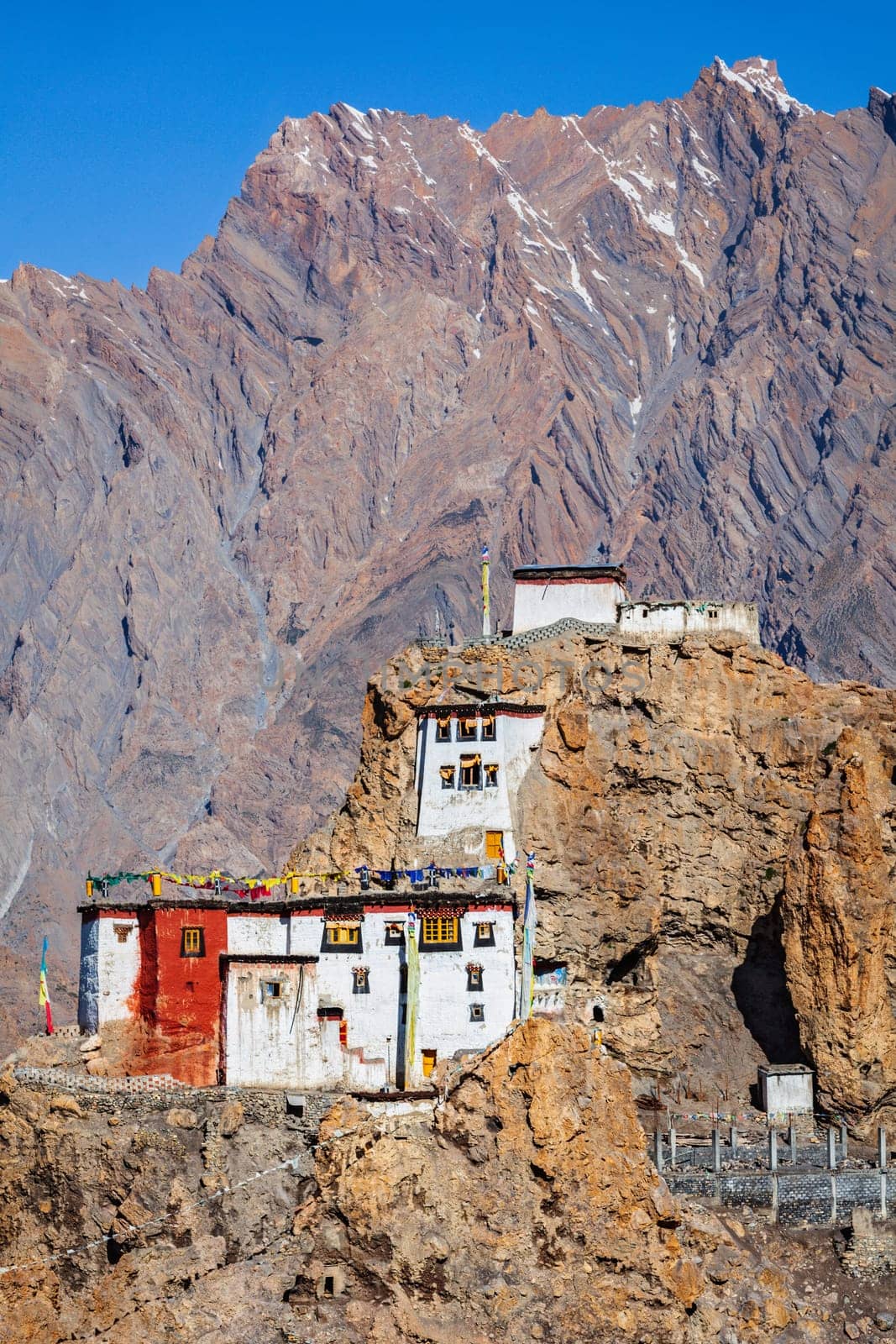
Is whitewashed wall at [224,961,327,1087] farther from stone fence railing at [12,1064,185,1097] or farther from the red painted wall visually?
stone fence railing at [12,1064,185,1097]

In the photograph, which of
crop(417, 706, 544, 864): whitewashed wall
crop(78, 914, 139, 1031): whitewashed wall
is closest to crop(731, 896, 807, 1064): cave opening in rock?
crop(417, 706, 544, 864): whitewashed wall

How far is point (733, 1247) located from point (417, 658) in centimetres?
3114

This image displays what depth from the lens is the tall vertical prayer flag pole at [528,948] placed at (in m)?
76.0

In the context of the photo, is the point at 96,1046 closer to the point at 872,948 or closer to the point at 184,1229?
the point at 184,1229

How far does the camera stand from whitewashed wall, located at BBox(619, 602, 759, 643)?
93.8 metres

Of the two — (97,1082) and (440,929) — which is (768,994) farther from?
(97,1082)

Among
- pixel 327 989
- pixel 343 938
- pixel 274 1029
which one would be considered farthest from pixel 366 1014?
pixel 274 1029

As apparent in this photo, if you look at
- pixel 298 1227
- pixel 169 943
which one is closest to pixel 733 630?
pixel 169 943

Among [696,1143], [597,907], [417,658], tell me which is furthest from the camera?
[417,658]

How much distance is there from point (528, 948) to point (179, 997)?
42.8 feet

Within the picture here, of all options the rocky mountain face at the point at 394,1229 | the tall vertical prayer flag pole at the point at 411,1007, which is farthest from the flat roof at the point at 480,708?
the rocky mountain face at the point at 394,1229

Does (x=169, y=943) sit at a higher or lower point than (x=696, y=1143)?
higher

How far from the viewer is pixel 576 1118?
221 ft

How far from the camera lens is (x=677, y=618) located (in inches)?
3698
